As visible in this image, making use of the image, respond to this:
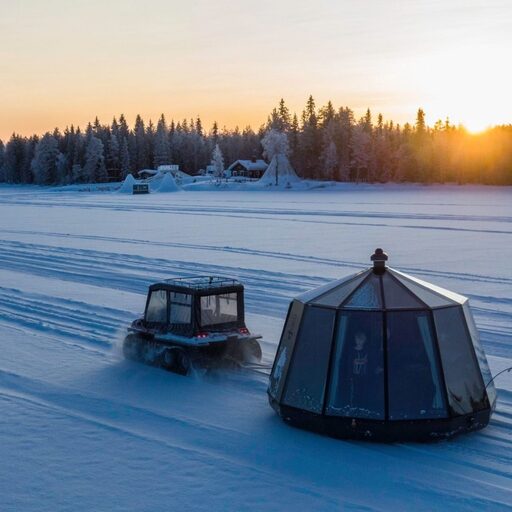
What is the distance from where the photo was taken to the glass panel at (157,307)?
11.8m

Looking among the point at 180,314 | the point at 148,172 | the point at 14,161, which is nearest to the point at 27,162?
the point at 14,161

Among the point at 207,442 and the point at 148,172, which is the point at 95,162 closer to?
the point at 148,172

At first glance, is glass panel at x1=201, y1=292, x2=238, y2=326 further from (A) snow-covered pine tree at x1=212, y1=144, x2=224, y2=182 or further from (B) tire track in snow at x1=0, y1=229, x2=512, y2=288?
(A) snow-covered pine tree at x1=212, y1=144, x2=224, y2=182

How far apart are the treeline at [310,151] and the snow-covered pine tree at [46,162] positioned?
0.18 m

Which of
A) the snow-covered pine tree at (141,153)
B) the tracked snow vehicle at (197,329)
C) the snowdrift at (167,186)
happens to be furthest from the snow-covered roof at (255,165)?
the tracked snow vehicle at (197,329)

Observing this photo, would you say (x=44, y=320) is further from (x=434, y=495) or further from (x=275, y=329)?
(x=434, y=495)

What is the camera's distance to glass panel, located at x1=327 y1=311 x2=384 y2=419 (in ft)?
28.0

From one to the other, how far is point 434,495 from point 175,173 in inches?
4813

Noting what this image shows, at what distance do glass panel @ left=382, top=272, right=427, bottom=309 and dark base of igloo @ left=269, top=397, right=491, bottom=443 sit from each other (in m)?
1.25

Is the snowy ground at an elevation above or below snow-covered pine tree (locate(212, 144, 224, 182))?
below

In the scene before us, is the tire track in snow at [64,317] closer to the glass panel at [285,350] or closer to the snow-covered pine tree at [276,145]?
the glass panel at [285,350]

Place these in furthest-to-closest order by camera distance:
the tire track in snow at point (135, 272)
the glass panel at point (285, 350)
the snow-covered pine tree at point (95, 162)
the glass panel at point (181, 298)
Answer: the snow-covered pine tree at point (95, 162)
the tire track in snow at point (135, 272)
the glass panel at point (181, 298)
the glass panel at point (285, 350)

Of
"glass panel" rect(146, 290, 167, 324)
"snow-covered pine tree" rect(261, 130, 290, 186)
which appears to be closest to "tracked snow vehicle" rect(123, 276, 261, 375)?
"glass panel" rect(146, 290, 167, 324)

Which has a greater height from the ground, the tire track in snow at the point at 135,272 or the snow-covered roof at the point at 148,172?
the snow-covered roof at the point at 148,172
